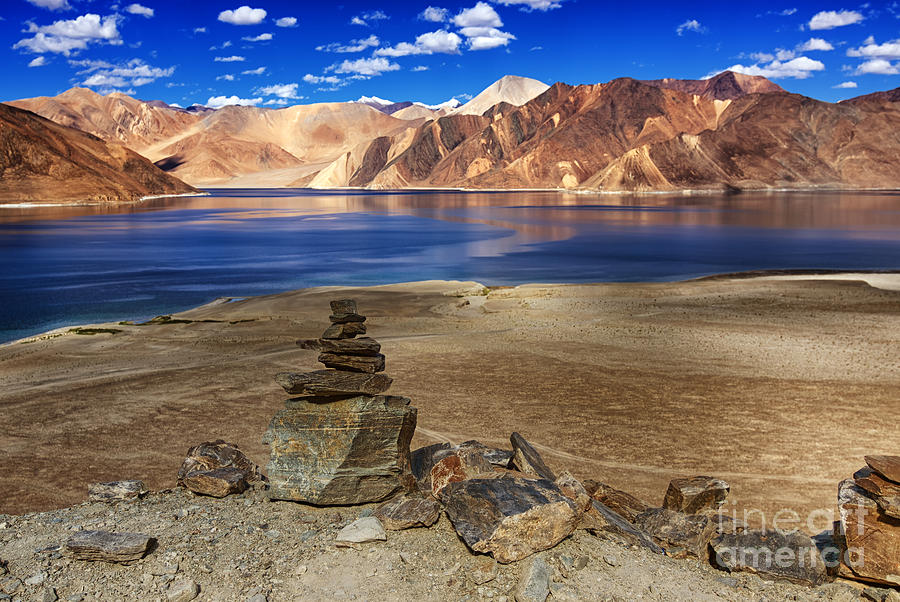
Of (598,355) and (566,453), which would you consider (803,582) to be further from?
(598,355)

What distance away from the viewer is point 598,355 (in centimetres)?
1786

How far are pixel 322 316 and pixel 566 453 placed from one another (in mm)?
15923

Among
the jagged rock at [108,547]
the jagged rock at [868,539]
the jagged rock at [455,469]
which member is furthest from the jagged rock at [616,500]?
the jagged rock at [108,547]

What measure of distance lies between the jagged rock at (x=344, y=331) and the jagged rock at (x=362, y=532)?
235 centimetres

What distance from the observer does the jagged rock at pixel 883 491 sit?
5.91 meters

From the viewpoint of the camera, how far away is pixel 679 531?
700cm

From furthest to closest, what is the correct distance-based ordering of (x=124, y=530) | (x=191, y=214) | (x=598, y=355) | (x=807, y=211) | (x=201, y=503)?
(x=191, y=214) < (x=807, y=211) < (x=598, y=355) < (x=201, y=503) < (x=124, y=530)

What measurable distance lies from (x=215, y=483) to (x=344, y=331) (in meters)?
2.29

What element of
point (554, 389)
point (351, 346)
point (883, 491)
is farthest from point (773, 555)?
point (554, 389)

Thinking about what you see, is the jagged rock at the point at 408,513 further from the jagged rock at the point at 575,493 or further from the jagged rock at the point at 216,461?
the jagged rock at the point at 216,461

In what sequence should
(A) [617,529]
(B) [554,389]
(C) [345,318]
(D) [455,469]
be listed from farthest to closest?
(B) [554,389], (C) [345,318], (D) [455,469], (A) [617,529]

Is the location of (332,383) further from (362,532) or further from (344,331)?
(362,532)

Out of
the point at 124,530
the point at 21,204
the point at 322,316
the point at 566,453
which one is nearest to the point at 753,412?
the point at 566,453

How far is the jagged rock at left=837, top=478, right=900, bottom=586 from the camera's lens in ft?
19.4
